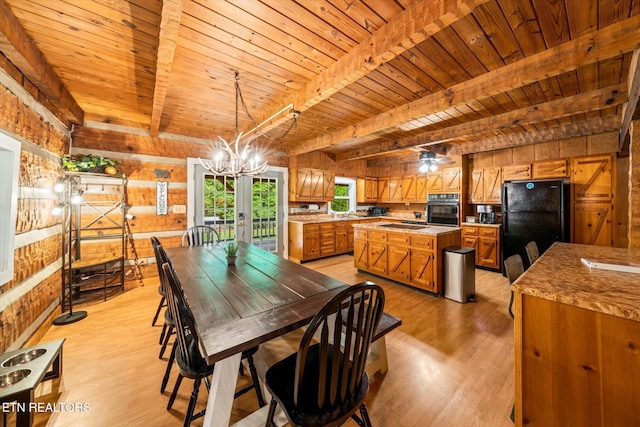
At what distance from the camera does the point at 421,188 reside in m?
5.92

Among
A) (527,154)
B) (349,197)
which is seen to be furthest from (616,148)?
(349,197)

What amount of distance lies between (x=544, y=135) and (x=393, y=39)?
3.94 meters

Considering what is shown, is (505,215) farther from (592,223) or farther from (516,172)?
(592,223)

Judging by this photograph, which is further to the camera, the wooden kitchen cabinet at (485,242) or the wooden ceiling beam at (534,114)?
the wooden kitchen cabinet at (485,242)

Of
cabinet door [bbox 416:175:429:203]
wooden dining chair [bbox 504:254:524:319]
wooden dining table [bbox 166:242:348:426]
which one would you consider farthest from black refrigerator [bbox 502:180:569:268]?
wooden dining table [bbox 166:242:348:426]

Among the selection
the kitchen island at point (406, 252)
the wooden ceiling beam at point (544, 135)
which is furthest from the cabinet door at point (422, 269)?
the wooden ceiling beam at point (544, 135)

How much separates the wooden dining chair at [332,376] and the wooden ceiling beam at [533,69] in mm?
2389

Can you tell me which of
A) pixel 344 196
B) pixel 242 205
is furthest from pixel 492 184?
pixel 242 205

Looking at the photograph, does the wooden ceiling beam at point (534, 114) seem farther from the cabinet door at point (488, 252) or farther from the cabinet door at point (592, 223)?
the cabinet door at point (488, 252)

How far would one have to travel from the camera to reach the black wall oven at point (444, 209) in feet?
16.8

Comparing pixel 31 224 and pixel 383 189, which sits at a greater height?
pixel 383 189

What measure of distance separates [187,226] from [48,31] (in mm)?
2905

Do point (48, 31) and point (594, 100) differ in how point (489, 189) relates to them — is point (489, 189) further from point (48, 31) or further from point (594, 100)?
point (48, 31)

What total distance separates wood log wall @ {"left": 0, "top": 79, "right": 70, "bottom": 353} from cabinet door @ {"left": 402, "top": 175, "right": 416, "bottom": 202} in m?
6.35
